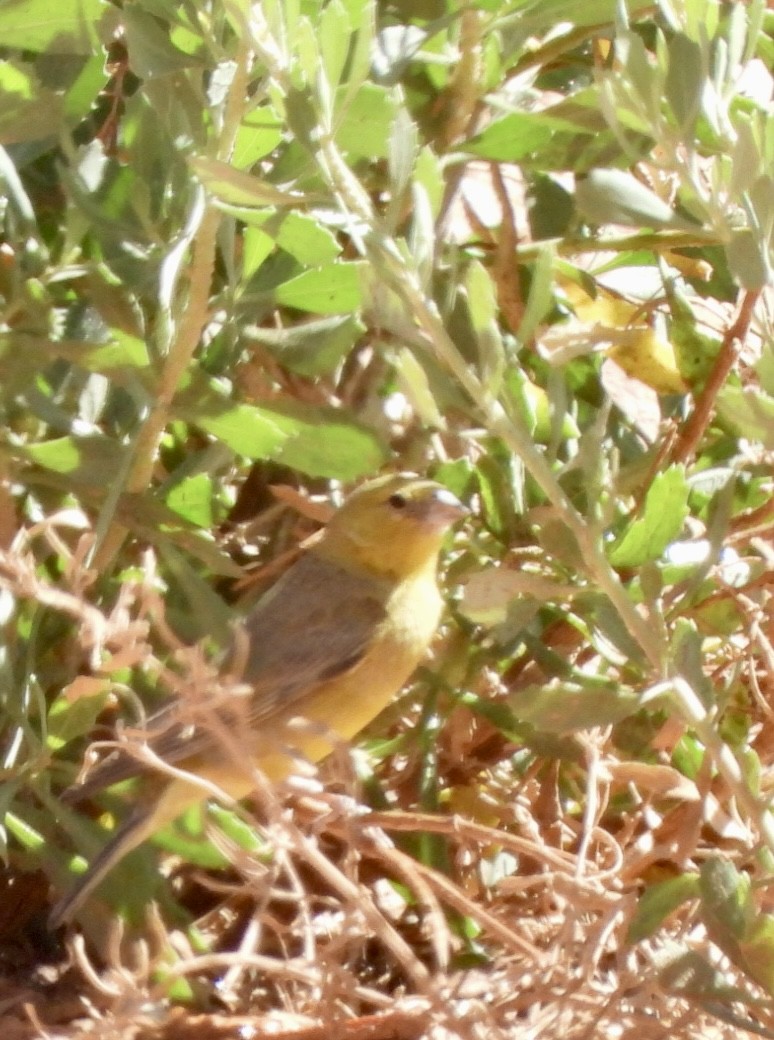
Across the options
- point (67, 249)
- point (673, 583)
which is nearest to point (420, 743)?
point (673, 583)

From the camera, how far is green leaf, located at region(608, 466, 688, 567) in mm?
1279

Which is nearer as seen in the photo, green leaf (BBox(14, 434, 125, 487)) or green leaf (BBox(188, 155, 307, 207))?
green leaf (BBox(188, 155, 307, 207))

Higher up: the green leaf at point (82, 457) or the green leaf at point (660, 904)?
the green leaf at point (82, 457)

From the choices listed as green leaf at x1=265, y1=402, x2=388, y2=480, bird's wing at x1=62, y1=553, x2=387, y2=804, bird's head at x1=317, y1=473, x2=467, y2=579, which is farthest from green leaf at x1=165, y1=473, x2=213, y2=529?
bird's wing at x1=62, y1=553, x2=387, y2=804

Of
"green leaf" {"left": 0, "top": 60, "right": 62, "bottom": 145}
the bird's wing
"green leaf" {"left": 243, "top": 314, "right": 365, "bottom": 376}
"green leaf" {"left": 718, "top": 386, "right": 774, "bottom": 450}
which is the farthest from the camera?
the bird's wing

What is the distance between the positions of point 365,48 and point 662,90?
→ 22 cm

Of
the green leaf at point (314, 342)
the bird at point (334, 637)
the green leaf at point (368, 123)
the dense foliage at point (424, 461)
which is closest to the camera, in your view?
the dense foliage at point (424, 461)

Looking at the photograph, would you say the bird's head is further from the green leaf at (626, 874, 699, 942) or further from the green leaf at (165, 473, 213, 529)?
the green leaf at (626, 874, 699, 942)

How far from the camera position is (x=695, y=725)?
1112mm

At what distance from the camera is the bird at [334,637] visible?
1.80 m

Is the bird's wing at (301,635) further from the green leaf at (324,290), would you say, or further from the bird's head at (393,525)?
the green leaf at (324,290)

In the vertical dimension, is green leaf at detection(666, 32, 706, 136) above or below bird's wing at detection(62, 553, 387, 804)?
above

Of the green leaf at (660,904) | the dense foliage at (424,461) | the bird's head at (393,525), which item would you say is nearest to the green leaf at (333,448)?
the dense foliage at (424,461)

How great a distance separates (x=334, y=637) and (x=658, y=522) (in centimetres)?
96
